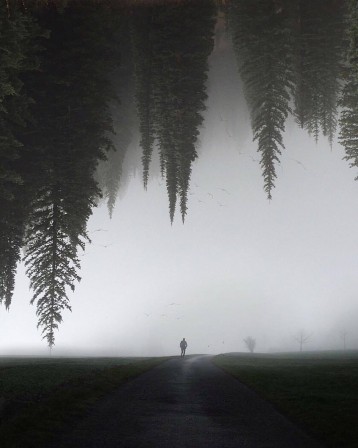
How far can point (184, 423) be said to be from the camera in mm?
9148

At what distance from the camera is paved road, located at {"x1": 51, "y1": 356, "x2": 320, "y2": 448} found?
302 inches

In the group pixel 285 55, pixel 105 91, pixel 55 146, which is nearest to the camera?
pixel 55 146

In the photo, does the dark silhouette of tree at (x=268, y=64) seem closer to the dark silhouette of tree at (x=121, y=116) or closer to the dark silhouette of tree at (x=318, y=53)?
the dark silhouette of tree at (x=318, y=53)

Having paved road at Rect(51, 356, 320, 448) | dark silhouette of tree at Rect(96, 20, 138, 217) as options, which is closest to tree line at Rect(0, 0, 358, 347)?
dark silhouette of tree at Rect(96, 20, 138, 217)

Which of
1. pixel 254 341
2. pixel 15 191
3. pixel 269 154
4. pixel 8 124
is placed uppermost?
pixel 269 154

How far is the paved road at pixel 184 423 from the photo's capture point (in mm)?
7680

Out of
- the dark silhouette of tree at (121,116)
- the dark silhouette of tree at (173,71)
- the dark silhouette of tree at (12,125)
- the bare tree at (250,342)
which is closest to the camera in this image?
the dark silhouette of tree at (12,125)

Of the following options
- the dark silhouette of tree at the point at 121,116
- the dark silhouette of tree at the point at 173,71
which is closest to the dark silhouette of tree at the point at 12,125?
the dark silhouette of tree at the point at 173,71

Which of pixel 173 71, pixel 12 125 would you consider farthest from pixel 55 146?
pixel 173 71

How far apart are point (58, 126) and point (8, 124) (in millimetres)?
6968

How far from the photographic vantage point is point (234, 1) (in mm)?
44156

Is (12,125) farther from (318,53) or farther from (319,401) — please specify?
(318,53)

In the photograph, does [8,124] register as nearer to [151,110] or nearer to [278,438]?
[151,110]

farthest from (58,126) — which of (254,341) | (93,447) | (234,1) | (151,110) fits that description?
(254,341)
